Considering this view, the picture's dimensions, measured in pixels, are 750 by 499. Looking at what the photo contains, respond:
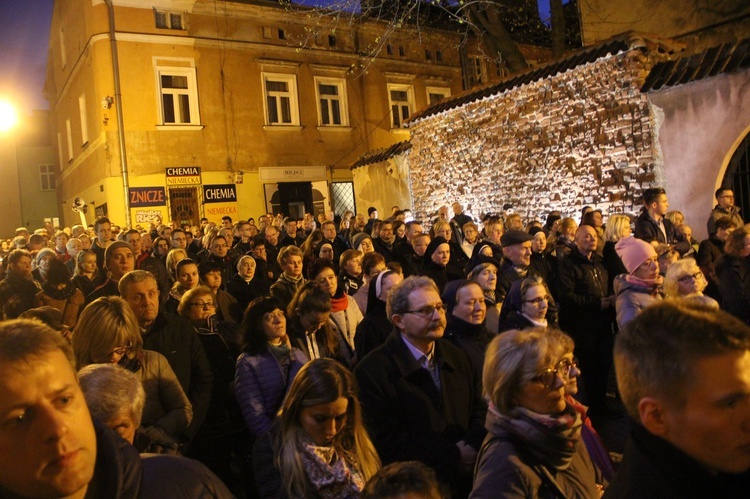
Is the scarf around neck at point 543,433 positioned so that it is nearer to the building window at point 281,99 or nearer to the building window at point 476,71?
the building window at point 281,99

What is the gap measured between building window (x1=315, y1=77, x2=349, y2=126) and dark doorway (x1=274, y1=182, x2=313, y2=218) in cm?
262

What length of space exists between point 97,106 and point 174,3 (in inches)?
170

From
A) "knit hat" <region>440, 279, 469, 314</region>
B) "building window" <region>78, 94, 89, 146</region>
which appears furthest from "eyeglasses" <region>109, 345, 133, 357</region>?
"building window" <region>78, 94, 89, 146</region>

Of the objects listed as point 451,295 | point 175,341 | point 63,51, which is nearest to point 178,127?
point 63,51

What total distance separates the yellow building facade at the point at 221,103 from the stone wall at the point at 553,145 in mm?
7273

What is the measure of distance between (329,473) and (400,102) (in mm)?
23375

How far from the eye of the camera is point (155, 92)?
19516 mm

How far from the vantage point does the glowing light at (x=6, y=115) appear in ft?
31.8

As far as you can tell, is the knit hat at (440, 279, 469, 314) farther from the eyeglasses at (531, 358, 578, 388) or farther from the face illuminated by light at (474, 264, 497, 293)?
the eyeglasses at (531, 358, 578, 388)

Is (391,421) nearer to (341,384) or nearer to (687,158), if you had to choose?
(341,384)

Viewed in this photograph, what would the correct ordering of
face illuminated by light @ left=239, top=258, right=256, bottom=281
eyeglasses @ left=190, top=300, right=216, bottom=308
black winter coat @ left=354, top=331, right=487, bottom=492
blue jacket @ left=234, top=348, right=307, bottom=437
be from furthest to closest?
face illuminated by light @ left=239, top=258, right=256, bottom=281
eyeglasses @ left=190, top=300, right=216, bottom=308
blue jacket @ left=234, top=348, right=307, bottom=437
black winter coat @ left=354, top=331, right=487, bottom=492

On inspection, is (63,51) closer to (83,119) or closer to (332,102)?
(83,119)

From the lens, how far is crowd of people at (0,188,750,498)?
1.47 metres

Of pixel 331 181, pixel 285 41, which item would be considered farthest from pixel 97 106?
pixel 331 181
